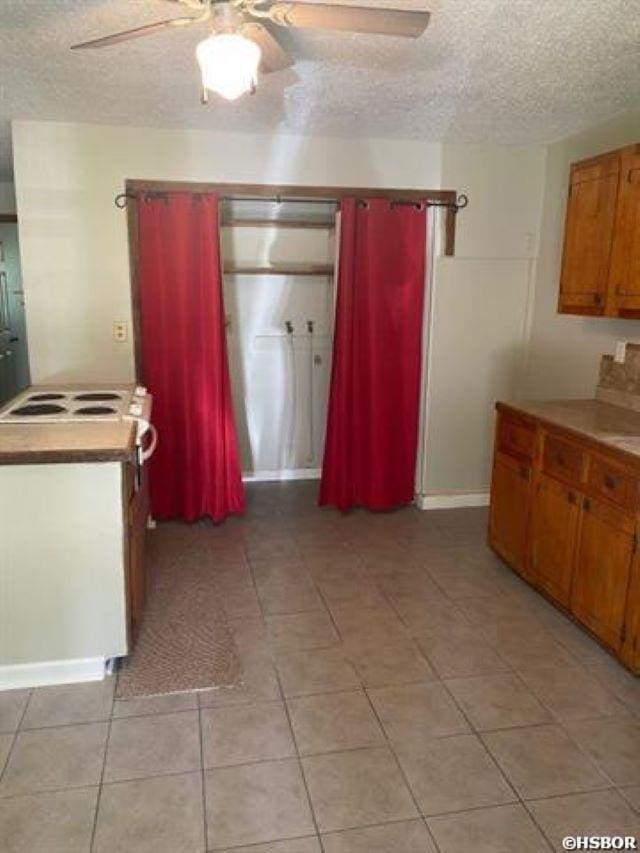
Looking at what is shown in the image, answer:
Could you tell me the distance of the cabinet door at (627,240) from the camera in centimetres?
265

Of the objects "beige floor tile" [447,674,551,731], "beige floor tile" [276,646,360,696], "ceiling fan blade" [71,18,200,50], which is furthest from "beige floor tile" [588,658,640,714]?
"ceiling fan blade" [71,18,200,50]

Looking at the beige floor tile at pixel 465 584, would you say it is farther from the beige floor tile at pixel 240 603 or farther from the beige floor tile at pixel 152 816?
the beige floor tile at pixel 152 816

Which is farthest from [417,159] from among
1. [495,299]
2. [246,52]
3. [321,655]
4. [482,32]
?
[321,655]

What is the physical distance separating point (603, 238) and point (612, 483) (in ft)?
3.83

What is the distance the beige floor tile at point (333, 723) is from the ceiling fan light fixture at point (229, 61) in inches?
78.5

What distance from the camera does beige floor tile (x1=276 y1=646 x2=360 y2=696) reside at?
2356mm

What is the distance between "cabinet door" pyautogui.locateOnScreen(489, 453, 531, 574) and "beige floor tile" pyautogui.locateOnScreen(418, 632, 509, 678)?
0.65 meters

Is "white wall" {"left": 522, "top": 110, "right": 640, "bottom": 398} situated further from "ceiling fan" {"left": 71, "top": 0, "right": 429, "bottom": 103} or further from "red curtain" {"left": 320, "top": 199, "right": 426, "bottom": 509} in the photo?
"ceiling fan" {"left": 71, "top": 0, "right": 429, "bottom": 103}

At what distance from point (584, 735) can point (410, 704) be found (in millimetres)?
582

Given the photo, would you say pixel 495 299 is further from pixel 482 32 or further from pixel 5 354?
pixel 5 354

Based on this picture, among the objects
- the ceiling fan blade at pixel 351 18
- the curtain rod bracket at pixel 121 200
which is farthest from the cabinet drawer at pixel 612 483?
the curtain rod bracket at pixel 121 200

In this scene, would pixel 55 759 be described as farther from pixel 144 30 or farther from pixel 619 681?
pixel 144 30

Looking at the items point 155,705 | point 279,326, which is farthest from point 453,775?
point 279,326

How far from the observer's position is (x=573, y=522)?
→ 270 cm
